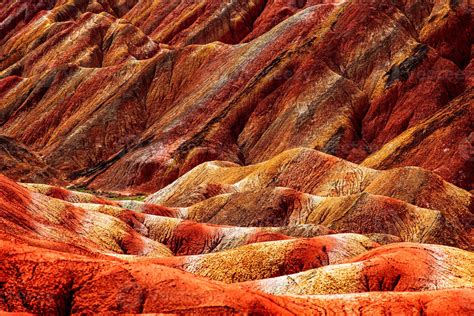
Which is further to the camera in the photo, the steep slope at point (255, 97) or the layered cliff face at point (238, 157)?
the steep slope at point (255, 97)

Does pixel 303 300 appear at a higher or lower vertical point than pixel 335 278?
higher

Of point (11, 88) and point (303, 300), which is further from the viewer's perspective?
point (11, 88)

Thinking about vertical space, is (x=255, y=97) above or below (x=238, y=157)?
above

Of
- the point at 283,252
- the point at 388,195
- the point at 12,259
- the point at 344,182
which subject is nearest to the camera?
the point at 12,259

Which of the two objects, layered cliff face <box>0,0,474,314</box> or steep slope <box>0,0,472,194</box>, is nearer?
layered cliff face <box>0,0,474,314</box>

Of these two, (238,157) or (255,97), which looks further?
(255,97)

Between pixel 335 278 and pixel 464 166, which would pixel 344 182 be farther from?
pixel 335 278

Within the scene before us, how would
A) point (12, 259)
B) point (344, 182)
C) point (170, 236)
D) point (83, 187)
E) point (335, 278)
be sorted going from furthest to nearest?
point (83, 187), point (344, 182), point (170, 236), point (335, 278), point (12, 259)

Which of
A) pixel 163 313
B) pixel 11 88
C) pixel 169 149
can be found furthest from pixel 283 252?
pixel 11 88
